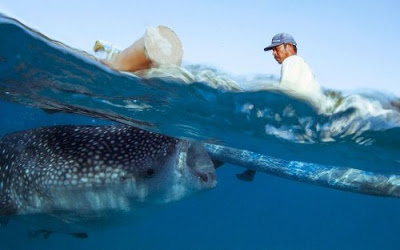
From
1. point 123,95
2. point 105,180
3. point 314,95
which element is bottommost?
point 105,180

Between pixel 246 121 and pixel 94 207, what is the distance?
16.9ft

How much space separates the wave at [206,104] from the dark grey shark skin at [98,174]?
Answer: 5.17 ft

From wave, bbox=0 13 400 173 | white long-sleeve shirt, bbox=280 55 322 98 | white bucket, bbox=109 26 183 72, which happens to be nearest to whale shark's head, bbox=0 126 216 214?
white bucket, bbox=109 26 183 72

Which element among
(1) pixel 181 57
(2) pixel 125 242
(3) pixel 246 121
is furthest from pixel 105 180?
(2) pixel 125 242

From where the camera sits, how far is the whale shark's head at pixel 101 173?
5.46m

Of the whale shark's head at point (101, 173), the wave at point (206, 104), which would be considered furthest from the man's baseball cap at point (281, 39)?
the whale shark's head at point (101, 173)

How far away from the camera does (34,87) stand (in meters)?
9.52

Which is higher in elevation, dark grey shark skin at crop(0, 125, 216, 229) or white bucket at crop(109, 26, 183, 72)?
white bucket at crop(109, 26, 183, 72)

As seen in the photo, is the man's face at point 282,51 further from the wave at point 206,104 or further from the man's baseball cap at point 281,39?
the wave at point 206,104

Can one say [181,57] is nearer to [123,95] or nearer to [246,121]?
[123,95]

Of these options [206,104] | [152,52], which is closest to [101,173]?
[152,52]

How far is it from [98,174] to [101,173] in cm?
5

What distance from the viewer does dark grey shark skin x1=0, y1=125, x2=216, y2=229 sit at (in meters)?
5.46

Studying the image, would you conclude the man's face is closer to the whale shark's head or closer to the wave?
the wave
